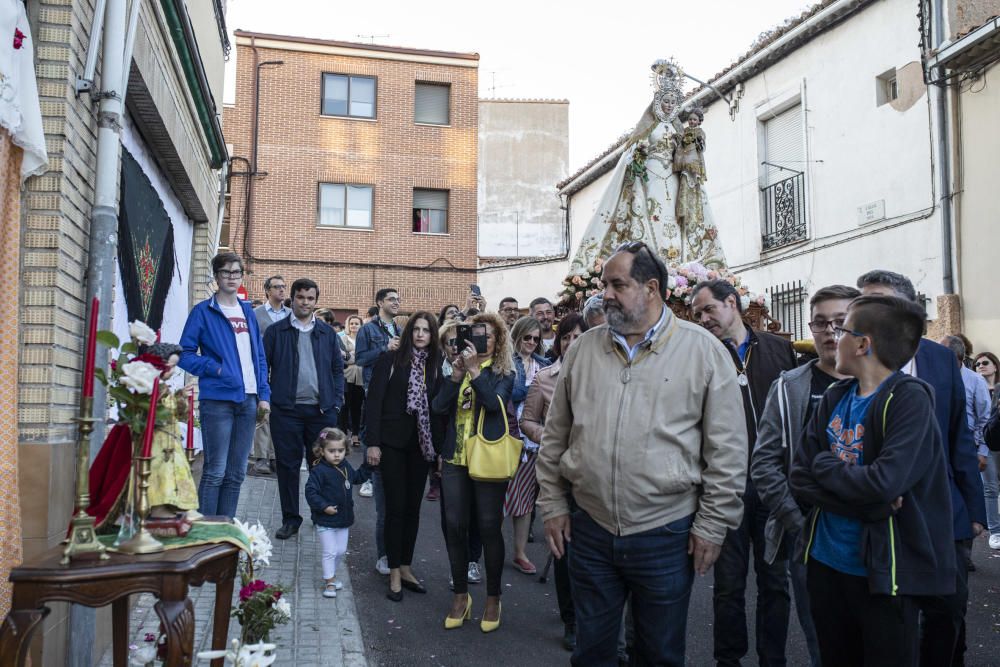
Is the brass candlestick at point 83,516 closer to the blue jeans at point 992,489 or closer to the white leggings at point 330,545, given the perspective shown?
the white leggings at point 330,545

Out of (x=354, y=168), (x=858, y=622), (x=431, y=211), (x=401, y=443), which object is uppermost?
(x=354, y=168)

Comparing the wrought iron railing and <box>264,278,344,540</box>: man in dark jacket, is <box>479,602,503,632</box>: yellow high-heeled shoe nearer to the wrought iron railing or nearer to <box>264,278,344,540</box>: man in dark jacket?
<box>264,278,344,540</box>: man in dark jacket

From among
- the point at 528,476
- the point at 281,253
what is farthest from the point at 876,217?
the point at 281,253

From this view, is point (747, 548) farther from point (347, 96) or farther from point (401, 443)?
point (347, 96)

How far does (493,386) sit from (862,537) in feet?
9.56

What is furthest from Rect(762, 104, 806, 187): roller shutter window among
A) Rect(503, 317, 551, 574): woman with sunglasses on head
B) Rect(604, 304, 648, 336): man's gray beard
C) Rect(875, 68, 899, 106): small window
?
Rect(604, 304, 648, 336): man's gray beard

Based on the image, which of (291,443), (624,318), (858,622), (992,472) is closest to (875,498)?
(858,622)

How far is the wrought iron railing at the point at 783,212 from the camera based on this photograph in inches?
669

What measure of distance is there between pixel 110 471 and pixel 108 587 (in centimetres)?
69

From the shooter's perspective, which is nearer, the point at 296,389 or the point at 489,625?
the point at 489,625

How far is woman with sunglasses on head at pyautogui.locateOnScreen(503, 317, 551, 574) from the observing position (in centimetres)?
634

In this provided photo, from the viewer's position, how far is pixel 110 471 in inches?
133

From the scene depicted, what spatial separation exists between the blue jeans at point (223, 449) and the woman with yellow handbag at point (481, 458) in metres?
1.64

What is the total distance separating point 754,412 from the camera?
186 inches
